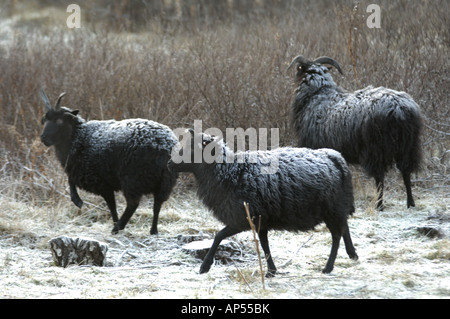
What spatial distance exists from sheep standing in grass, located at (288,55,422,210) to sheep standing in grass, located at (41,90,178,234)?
243 centimetres

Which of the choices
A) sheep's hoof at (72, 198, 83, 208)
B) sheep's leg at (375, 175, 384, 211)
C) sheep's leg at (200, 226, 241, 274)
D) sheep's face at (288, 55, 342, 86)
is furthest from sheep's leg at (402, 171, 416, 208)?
sheep's hoof at (72, 198, 83, 208)

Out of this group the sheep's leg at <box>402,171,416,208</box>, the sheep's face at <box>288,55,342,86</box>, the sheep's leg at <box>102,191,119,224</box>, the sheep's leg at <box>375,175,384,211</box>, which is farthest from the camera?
the sheep's face at <box>288,55,342,86</box>

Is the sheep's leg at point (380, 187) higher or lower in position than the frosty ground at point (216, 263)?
higher

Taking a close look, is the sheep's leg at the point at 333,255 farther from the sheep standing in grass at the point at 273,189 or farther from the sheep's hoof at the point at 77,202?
the sheep's hoof at the point at 77,202

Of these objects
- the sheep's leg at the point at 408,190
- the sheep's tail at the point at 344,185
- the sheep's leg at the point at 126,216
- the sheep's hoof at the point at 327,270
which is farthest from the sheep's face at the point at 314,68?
the sheep's hoof at the point at 327,270

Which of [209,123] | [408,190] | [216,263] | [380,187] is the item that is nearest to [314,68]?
[209,123]

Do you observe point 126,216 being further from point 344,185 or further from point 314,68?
point 314,68

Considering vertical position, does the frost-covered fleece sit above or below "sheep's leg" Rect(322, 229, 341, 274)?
above

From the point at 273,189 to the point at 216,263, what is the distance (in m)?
1.22

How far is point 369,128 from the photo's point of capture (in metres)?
8.30

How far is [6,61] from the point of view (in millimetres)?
12680

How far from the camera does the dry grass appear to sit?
5.38 m

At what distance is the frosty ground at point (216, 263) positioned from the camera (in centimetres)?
501

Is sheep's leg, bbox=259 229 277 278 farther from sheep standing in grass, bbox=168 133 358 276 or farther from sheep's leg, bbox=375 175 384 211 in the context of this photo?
sheep's leg, bbox=375 175 384 211
